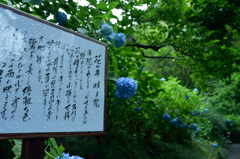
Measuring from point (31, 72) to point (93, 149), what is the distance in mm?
2008

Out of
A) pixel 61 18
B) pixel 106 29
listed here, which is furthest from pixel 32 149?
pixel 61 18

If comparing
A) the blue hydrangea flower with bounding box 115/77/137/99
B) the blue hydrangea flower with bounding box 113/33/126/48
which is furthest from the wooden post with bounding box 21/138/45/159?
the blue hydrangea flower with bounding box 113/33/126/48

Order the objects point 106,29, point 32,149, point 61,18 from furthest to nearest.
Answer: point 61,18 → point 106,29 → point 32,149

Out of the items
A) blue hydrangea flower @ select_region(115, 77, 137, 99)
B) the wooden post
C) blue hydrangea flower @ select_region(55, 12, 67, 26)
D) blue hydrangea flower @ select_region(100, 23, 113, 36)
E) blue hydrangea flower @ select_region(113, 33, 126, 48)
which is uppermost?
blue hydrangea flower @ select_region(55, 12, 67, 26)

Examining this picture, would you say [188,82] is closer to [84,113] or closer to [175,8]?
[175,8]

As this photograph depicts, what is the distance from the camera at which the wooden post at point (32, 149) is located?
2.47 ft

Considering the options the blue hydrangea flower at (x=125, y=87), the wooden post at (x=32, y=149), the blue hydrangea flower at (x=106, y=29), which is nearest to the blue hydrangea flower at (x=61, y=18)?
Answer: the blue hydrangea flower at (x=106, y=29)

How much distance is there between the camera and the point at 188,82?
12023 mm

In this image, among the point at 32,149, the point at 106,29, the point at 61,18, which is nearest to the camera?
the point at 32,149

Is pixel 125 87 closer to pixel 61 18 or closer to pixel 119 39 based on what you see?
pixel 119 39

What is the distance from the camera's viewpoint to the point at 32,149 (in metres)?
0.76

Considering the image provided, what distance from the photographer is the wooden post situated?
75cm

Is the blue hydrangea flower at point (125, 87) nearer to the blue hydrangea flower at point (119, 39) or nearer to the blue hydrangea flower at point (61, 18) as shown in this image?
the blue hydrangea flower at point (119, 39)

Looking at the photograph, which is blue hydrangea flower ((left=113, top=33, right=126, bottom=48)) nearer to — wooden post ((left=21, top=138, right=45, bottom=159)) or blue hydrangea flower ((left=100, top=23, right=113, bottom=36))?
blue hydrangea flower ((left=100, top=23, right=113, bottom=36))
